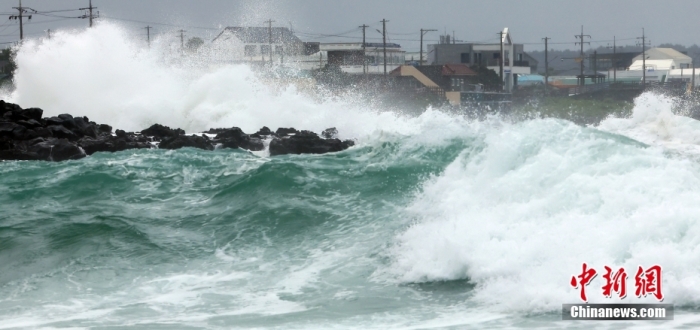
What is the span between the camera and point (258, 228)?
1225 centimetres

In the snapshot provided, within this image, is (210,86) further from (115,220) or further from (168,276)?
(168,276)

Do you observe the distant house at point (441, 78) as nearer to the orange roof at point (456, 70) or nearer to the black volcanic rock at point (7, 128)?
the orange roof at point (456, 70)

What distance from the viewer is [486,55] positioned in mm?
70125

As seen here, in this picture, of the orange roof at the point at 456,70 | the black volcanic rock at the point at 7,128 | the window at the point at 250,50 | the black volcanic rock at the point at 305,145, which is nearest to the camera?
the black volcanic rock at the point at 305,145

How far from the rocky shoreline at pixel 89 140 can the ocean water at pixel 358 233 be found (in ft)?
9.11

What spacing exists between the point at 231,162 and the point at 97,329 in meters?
10.1

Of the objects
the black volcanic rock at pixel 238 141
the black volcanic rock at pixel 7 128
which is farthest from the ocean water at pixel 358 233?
the black volcanic rock at pixel 238 141

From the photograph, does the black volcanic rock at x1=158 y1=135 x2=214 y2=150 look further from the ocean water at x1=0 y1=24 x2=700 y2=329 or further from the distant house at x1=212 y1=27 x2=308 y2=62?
the distant house at x1=212 y1=27 x2=308 y2=62

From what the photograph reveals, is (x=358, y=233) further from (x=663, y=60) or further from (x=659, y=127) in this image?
(x=663, y=60)

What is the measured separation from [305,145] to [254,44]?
39.6 metres

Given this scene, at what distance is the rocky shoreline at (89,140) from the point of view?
21250mm

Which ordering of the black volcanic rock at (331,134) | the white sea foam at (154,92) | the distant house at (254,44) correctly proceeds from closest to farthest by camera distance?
the black volcanic rock at (331,134) < the white sea foam at (154,92) < the distant house at (254,44)

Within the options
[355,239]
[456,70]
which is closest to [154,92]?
[355,239]

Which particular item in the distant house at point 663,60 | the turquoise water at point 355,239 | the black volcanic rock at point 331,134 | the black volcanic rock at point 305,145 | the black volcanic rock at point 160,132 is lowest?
the turquoise water at point 355,239
